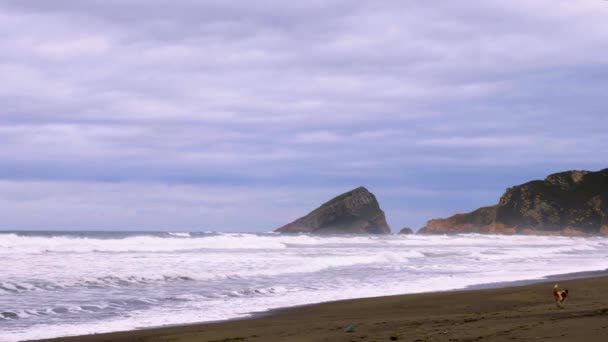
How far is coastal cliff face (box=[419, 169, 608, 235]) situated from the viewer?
128875 millimetres

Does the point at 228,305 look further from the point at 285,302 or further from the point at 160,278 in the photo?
the point at 160,278

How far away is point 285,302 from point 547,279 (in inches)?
386

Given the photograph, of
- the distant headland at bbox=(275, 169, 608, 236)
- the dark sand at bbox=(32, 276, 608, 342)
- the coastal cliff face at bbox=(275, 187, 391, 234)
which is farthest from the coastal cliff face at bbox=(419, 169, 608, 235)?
the dark sand at bbox=(32, 276, 608, 342)

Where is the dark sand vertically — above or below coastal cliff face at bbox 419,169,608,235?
below

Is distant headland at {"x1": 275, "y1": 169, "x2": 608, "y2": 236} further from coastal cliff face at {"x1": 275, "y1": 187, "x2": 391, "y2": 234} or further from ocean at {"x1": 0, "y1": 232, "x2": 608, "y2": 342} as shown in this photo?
ocean at {"x1": 0, "y1": 232, "x2": 608, "y2": 342}

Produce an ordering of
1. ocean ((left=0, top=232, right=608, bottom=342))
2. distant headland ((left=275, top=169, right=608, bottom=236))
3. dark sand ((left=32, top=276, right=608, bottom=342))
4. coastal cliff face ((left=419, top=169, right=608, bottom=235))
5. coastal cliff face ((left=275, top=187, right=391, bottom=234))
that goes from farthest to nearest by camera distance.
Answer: coastal cliff face ((left=275, top=187, right=391, bottom=234))
distant headland ((left=275, top=169, right=608, bottom=236))
coastal cliff face ((left=419, top=169, right=608, bottom=235))
ocean ((left=0, top=232, right=608, bottom=342))
dark sand ((left=32, top=276, right=608, bottom=342))

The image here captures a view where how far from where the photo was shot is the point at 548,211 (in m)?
132

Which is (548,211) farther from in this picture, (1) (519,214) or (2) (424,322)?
(2) (424,322)

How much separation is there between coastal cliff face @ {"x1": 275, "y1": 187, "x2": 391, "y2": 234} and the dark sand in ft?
416

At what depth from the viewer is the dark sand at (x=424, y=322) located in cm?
883

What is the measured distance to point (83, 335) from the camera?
1104 centimetres

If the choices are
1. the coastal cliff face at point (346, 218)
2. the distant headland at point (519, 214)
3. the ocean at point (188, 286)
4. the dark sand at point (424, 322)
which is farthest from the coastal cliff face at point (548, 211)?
the dark sand at point (424, 322)

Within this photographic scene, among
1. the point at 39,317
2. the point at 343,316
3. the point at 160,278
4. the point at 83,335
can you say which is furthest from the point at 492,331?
the point at 160,278

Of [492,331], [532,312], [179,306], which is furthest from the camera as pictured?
[179,306]
